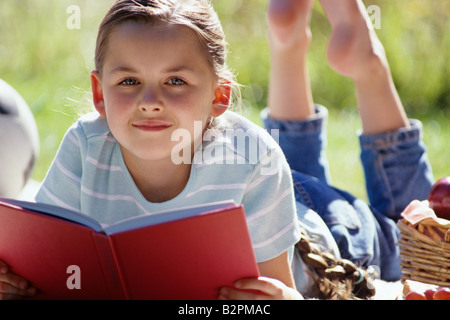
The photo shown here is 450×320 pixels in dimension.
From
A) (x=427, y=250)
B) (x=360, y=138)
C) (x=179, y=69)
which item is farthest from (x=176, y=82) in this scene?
(x=360, y=138)

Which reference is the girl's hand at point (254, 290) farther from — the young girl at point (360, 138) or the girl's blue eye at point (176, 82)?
the young girl at point (360, 138)

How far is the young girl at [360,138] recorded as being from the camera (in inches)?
86.7

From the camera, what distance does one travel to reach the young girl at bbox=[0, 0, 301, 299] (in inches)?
59.0

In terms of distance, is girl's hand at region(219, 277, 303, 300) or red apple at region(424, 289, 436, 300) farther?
red apple at region(424, 289, 436, 300)

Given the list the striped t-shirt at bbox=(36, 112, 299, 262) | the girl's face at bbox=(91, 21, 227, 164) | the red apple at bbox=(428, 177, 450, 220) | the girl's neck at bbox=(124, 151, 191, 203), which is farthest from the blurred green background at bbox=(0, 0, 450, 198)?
the girl's face at bbox=(91, 21, 227, 164)

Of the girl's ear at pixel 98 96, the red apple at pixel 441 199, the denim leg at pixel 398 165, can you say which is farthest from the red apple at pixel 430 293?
the denim leg at pixel 398 165

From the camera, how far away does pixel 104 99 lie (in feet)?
5.29

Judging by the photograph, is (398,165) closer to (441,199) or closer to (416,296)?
(441,199)

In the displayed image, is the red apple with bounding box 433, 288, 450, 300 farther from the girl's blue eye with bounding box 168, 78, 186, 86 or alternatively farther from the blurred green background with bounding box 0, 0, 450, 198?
the blurred green background with bounding box 0, 0, 450, 198

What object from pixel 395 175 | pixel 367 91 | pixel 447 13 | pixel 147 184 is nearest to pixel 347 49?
pixel 367 91

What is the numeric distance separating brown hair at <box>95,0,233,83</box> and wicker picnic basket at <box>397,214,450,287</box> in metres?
0.66

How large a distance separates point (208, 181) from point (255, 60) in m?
2.85

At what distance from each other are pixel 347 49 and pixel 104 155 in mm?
949
